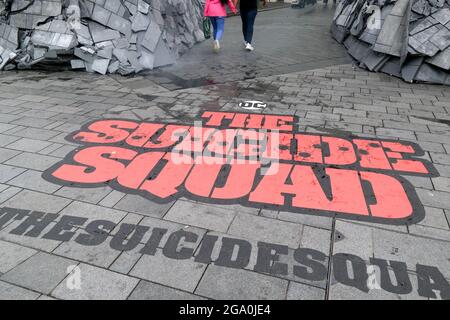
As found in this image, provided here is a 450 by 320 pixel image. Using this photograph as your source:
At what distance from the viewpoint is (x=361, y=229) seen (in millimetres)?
2967

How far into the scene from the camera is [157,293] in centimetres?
235

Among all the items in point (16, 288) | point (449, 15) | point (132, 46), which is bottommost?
point (16, 288)

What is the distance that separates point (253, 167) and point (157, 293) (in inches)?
75.3

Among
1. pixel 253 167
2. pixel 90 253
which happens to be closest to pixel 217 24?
pixel 253 167

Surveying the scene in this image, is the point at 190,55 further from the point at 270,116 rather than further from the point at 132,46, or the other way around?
the point at 270,116

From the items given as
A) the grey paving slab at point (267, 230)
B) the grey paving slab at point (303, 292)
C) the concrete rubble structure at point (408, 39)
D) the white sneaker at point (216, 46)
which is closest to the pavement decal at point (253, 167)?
the grey paving slab at point (267, 230)

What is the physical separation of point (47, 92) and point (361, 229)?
5.92 m

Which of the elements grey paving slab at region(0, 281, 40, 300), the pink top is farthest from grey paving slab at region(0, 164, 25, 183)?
the pink top

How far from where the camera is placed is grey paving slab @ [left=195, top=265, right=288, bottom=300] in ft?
7.67

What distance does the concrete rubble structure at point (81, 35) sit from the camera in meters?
7.60

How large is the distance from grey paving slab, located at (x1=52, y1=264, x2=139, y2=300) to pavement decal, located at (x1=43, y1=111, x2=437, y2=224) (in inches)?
38.3

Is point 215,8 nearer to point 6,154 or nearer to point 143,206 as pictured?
point 6,154

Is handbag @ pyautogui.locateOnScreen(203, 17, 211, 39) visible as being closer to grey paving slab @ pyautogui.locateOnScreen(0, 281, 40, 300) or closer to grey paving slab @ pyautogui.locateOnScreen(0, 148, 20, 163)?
grey paving slab @ pyautogui.locateOnScreen(0, 148, 20, 163)
